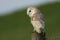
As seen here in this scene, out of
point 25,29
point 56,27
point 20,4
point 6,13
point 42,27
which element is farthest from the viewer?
point 6,13

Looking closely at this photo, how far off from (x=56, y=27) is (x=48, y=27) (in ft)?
0.23

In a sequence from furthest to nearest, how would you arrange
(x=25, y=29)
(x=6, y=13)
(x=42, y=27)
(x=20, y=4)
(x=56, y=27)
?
(x=6, y=13) < (x=20, y=4) < (x=25, y=29) < (x=56, y=27) < (x=42, y=27)

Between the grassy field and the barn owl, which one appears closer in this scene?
the barn owl

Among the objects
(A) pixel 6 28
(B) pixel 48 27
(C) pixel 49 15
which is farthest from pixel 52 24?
(A) pixel 6 28

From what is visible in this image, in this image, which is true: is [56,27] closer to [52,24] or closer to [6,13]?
[52,24]

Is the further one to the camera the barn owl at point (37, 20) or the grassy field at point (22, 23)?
the grassy field at point (22, 23)

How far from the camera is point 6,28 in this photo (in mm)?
1974

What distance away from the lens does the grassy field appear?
5.66 feet

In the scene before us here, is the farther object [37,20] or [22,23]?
[22,23]

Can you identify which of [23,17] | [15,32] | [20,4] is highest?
[20,4]

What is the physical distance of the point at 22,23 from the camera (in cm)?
193

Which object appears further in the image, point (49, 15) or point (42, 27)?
point (49, 15)

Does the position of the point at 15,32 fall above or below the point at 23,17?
below

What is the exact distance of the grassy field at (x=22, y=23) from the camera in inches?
67.9
